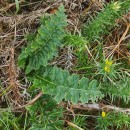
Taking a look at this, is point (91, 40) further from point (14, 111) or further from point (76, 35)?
point (14, 111)

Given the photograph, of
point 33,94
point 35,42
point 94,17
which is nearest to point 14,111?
point 33,94

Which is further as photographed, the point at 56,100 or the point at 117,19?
the point at 117,19

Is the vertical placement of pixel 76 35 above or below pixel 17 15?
below

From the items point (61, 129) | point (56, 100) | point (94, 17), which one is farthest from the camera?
point (94, 17)

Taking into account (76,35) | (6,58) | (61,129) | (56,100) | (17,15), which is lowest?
(61,129)

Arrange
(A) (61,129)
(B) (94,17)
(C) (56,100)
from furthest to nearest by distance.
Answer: (B) (94,17)
(A) (61,129)
(C) (56,100)

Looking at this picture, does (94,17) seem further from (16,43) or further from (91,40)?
(16,43)

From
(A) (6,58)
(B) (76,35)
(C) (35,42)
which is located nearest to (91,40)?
(B) (76,35)

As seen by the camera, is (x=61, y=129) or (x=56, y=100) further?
(x=61, y=129)

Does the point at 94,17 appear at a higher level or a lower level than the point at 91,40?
higher
